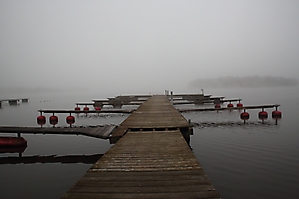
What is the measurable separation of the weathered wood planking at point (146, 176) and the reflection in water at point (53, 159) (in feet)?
15.9

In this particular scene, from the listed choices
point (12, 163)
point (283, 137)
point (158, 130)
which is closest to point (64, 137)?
point (12, 163)

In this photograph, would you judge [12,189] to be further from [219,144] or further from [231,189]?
[219,144]

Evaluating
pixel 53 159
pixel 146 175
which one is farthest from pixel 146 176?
pixel 53 159

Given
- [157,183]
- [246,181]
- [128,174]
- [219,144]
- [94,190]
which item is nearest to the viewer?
[94,190]

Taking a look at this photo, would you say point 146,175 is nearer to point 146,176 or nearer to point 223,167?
point 146,176

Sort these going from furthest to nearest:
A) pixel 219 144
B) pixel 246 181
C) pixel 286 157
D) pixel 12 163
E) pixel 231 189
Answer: pixel 219 144
pixel 12 163
pixel 286 157
pixel 246 181
pixel 231 189

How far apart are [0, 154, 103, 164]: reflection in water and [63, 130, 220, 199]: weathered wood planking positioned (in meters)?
4.84

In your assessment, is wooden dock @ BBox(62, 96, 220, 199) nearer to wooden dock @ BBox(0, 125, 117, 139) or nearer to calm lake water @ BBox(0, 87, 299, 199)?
calm lake water @ BBox(0, 87, 299, 199)

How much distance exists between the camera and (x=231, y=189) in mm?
6945

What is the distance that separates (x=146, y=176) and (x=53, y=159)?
8.73 m

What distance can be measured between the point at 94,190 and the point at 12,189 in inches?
242

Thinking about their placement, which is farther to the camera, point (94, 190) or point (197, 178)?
point (197, 178)

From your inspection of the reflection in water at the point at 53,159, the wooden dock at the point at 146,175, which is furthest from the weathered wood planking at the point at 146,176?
the reflection in water at the point at 53,159

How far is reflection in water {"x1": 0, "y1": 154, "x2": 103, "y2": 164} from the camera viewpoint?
35.3ft
